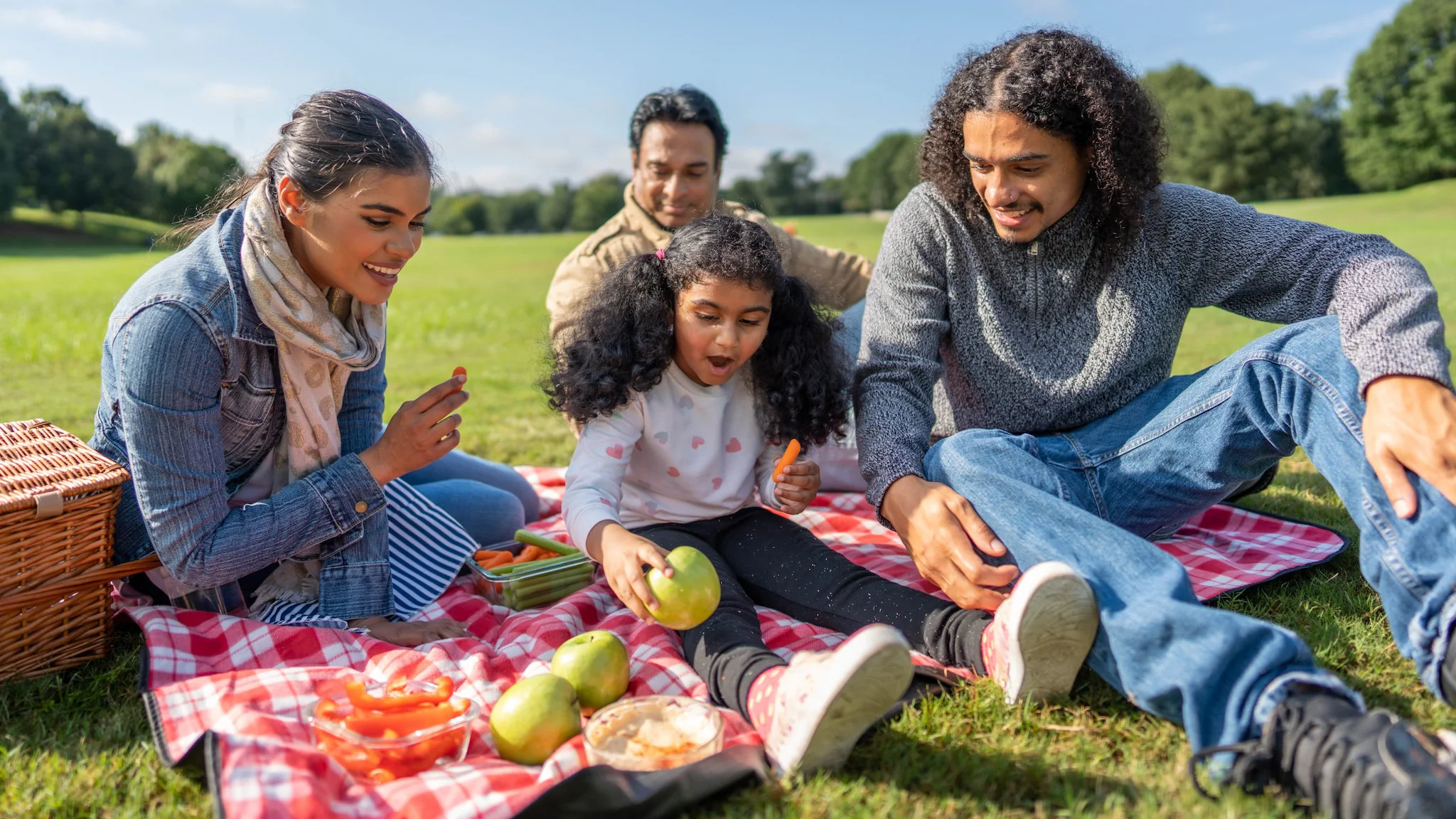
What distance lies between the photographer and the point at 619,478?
325 cm

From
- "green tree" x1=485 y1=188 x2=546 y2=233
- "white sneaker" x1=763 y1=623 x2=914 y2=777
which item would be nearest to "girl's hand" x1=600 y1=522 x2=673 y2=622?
"white sneaker" x1=763 y1=623 x2=914 y2=777

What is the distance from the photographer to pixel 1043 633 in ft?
7.70

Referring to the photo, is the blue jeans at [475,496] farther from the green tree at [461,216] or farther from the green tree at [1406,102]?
the green tree at [461,216]

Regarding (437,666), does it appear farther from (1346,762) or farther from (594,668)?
(1346,762)

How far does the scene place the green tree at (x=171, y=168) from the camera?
64562 mm

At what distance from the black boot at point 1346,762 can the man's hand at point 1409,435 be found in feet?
1.73

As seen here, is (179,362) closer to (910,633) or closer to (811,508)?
(910,633)

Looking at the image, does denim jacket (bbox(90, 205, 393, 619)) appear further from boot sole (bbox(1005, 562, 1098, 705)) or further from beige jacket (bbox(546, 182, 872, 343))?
boot sole (bbox(1005, 562, 1098, 705))

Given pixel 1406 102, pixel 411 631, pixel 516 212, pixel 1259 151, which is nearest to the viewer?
pixel 411 631

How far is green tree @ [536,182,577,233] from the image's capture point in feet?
236

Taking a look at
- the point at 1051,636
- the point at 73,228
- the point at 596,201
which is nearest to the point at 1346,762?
the point at 1051,636

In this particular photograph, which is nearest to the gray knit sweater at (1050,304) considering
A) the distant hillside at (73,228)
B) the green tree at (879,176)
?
the distant hillside at (73,228)

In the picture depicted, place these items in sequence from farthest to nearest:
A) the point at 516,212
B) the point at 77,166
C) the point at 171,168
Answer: the point at 516,212
the point at 171,168
the point at 77,166

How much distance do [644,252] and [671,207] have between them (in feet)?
1.44
